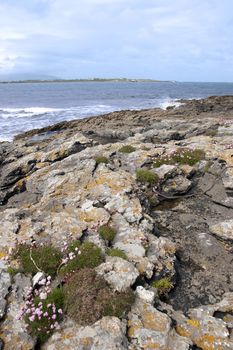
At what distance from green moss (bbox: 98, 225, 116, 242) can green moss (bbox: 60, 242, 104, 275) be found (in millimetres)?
835

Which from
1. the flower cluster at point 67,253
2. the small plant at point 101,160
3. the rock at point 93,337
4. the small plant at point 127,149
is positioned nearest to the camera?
the rock at point 93,337

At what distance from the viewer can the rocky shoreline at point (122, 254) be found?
6.05 meters

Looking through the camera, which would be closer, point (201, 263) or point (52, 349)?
point (52, 349)

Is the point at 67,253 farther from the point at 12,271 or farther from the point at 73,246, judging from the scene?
the point at 12,271

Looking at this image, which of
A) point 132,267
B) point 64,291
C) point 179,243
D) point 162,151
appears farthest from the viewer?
point 162,151

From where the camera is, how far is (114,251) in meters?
7.95

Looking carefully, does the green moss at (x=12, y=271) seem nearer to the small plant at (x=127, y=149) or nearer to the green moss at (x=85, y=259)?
the green moss at (x=85, y=259)

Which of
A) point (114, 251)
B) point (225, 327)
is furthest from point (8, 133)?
point (225, 327)

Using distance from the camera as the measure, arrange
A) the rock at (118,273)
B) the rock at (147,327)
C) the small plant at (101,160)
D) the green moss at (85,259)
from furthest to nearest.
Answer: the small plant at (101,160), the green moss at (85,259), the rock at (118,273), the rock at (147,327)

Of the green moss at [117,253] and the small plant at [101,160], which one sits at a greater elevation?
the small plant at [101,160]

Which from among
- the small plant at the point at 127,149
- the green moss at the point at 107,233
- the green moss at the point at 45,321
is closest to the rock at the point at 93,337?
the green moss at the point at 45,321

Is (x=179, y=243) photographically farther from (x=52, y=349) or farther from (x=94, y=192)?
(x=52, y=349)

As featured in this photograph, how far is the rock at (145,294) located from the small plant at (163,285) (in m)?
0.64

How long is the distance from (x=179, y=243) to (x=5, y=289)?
195 inches
